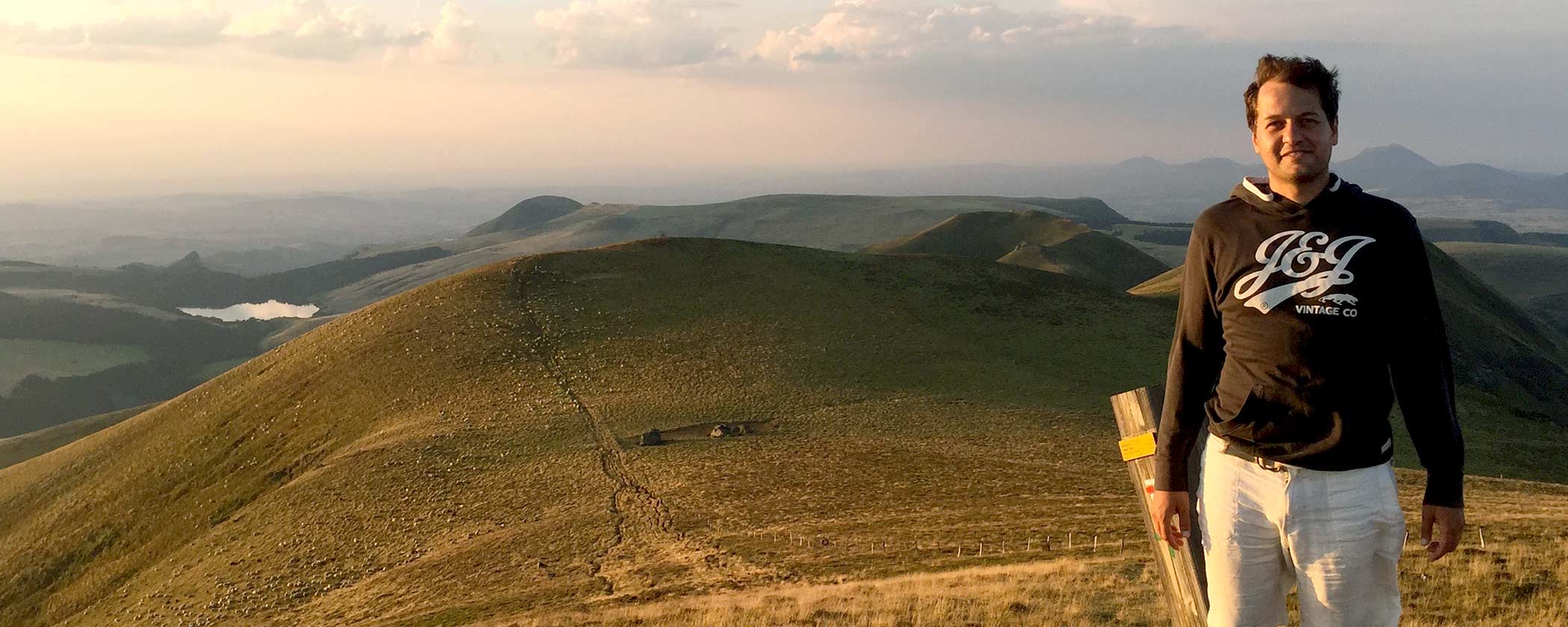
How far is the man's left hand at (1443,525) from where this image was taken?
5.35 m

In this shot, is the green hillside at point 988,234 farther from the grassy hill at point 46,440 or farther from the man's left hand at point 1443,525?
the man's left hand at point 1443,525

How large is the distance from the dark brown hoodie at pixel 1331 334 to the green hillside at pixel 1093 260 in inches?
4918

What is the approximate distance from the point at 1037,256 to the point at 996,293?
64709 millimetres

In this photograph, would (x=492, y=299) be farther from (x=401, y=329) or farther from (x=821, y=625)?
(x=821, y=625)

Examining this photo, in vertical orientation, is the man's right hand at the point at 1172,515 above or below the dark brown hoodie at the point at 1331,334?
below

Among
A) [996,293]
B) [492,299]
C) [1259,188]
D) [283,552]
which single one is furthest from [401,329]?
[1259,188]

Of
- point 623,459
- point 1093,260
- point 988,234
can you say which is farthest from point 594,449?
point 988,234

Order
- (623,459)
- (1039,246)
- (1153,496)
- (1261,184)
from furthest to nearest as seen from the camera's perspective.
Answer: (1039,246) < (623,459) < (1153,496) < (1261,184)

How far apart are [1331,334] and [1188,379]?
2.82 feet

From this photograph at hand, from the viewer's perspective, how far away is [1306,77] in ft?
17.4

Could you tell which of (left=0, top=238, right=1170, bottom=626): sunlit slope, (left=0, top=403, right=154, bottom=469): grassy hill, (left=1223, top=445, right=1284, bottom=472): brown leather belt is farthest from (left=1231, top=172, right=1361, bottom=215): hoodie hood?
(left=0, top=403, right=154, bottom=469): grassy hill

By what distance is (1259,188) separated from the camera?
18.0 ft

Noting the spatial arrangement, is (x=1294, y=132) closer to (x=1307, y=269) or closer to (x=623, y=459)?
(x=1307, y=269)

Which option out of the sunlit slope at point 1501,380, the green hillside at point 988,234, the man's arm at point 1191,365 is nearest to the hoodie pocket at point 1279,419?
the man's arm at point 1191,365
